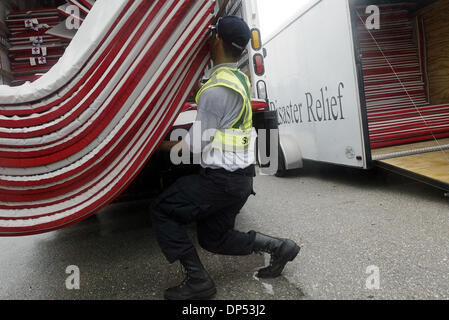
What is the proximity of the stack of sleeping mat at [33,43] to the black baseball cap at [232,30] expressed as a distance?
2.54 meters

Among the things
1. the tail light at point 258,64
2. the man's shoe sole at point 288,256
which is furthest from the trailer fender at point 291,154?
the man's shoe sole at point 288,256

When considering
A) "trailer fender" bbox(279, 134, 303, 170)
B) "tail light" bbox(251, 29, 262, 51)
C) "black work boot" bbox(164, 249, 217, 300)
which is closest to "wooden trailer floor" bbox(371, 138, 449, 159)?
"trailer fender" bbox(279, 134, 303, 170)

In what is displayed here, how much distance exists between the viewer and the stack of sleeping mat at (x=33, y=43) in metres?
3.85

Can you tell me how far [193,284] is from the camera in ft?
6.73

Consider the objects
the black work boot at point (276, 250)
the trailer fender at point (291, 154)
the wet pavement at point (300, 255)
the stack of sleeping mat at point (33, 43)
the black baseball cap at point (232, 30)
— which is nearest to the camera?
the black baseball cap at point (232, 30)

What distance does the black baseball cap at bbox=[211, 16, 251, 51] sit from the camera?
6.41 feet

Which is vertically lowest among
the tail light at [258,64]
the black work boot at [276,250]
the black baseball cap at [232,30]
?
the black work boot at [276,250]

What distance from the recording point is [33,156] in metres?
1.83

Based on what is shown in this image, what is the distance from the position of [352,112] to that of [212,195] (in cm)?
275

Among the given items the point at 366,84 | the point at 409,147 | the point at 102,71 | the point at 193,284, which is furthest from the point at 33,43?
the point at 409,147

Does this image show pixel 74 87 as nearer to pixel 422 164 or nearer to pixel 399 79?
pixel 422 164

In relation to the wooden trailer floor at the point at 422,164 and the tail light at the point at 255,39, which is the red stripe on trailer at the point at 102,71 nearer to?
the tail light at the point at 255,39

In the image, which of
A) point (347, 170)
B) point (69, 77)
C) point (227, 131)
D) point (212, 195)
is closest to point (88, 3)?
point (69, 77)

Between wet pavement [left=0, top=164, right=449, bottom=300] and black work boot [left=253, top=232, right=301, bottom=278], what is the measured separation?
70mm
